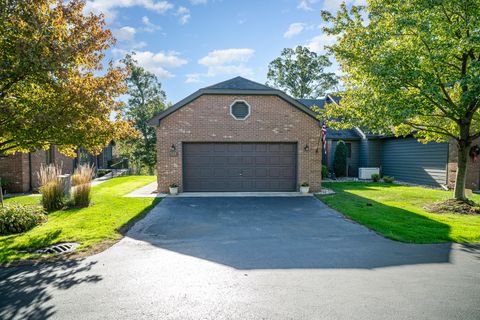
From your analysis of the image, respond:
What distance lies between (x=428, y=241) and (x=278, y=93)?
8425 mm

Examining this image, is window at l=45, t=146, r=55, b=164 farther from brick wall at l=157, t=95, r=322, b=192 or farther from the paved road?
the paved road

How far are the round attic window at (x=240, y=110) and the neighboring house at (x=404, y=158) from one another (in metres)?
9.20

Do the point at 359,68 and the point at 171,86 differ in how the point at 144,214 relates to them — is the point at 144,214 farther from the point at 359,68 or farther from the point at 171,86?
the point at 171,86

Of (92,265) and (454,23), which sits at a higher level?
(454,23)

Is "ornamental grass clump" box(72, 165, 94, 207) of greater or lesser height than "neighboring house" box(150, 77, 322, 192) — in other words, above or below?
below

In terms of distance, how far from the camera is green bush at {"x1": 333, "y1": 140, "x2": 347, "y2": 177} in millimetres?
17844

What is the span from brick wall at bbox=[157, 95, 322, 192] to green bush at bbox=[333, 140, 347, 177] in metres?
6.28

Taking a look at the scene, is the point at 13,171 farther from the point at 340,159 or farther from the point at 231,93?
the point at 340,159

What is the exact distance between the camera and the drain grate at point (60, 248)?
17.7ft

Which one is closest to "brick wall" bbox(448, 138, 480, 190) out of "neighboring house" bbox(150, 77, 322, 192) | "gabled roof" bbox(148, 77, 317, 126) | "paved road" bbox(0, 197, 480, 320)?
"neighboring house" bbox(150, 77, 322, 192)

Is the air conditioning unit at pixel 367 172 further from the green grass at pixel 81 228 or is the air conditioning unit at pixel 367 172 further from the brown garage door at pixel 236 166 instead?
the green grass at pixel 81 228

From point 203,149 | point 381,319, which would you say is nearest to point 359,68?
point 203,149

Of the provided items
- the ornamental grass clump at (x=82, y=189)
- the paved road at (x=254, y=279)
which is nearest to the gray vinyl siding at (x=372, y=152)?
the paved road at (x=254, y=279)

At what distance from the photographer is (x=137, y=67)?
29500 millimetres
